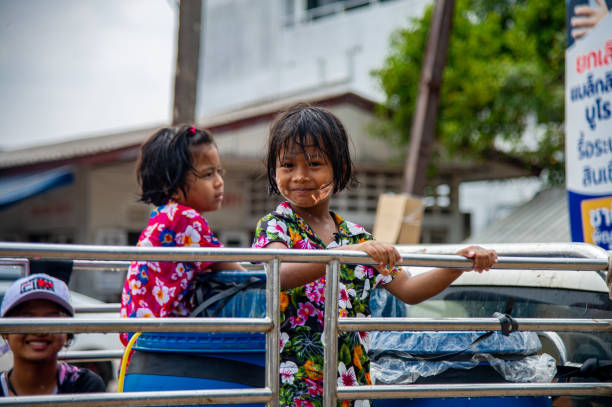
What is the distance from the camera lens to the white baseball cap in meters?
1.91

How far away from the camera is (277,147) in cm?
193

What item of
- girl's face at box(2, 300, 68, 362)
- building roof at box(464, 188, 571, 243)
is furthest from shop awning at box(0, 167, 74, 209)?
girl's face at box(2, 300, 68, 362)

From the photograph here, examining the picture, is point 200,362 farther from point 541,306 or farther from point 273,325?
point 541,306

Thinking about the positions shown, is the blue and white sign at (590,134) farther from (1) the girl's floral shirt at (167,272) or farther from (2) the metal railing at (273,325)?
(1) the girl's floral shirt at (167,272)

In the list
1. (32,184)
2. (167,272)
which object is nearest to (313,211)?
(167,272)

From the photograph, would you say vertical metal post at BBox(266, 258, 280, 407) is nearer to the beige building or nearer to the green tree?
the beige building

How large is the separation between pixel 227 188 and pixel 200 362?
9.48m

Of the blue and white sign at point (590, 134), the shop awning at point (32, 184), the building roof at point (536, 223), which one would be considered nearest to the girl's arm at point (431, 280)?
the blue and white sign at point (590, 134)

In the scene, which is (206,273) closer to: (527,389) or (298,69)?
(527,389)

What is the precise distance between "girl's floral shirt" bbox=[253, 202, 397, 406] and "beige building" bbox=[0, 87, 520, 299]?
7591 mm

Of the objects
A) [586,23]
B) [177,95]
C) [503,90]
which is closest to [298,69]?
[503,90]

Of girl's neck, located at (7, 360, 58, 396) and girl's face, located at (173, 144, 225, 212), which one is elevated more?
girl's face, located at (173, 144, 225, 212)

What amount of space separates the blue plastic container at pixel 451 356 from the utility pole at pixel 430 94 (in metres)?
5.35

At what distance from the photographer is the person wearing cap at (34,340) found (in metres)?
1.92
